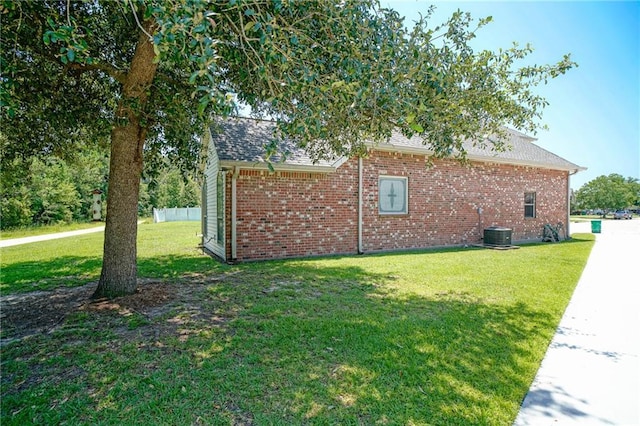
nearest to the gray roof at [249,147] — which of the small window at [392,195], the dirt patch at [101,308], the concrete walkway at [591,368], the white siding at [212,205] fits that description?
the white siding at [212,205]

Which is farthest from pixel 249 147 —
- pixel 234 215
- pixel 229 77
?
pixel 229 77

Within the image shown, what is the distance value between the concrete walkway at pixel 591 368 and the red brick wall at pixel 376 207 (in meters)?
3.89

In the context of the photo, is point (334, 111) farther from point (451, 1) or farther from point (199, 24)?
point (451, 1)

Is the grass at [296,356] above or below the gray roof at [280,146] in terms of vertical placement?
below

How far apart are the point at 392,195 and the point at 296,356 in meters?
8.56

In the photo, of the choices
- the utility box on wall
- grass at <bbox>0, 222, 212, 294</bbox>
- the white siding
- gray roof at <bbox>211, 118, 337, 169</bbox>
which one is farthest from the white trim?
the utility box on wall

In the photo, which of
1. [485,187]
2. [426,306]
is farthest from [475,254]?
[426,306]

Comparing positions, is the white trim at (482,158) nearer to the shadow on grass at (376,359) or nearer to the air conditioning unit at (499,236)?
the air conditioning unit at (499,236)

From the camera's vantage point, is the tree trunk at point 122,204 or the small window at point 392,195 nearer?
the tree trunk at point 122,204

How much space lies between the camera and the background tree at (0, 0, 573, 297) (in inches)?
124

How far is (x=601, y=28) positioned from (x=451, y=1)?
18.5 feet

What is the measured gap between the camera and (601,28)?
8352mm

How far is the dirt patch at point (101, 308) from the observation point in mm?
4184

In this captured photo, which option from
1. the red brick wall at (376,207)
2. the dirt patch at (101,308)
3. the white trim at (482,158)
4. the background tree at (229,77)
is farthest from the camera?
the white trim at (482,158)
